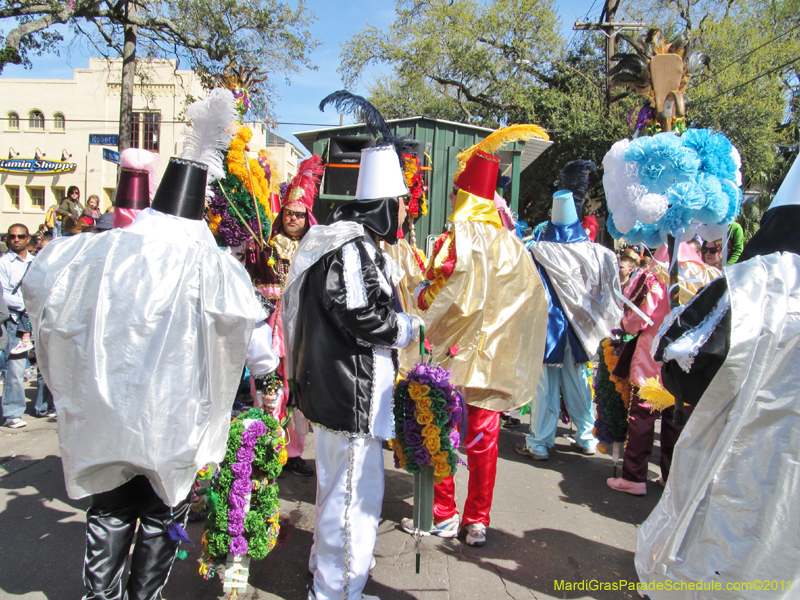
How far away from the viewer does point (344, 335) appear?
2.54 m

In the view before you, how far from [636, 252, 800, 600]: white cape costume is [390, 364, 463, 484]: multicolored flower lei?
3.94 ft

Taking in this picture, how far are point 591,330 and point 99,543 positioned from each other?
3.91 meters

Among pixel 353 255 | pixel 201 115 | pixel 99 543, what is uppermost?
pixel 201 115

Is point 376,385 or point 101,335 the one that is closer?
point 101,335

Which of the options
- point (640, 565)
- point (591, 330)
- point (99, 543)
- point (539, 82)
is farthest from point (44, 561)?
point (539, 82)

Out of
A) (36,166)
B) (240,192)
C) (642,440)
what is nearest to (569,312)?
(642,440)

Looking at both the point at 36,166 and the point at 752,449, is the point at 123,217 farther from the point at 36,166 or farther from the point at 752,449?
the point at 36,166

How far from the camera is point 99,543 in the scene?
7.25ft

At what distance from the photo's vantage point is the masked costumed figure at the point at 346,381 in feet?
8.05

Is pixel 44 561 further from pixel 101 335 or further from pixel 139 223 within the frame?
pixel 139 223

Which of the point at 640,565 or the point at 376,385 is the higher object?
the point at 376,385

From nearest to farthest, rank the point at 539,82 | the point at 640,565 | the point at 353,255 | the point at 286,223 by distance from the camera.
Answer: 1. the point at 640,565
2. the point at 353,255
3. the point at 286,223
4. the point at 539,82

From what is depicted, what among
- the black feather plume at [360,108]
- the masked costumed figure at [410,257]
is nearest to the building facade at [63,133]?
the masked costumed figure at [410,257]

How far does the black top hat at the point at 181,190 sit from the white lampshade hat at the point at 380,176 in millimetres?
828
